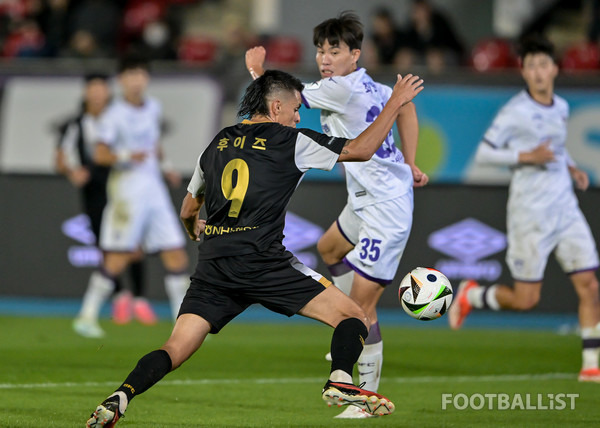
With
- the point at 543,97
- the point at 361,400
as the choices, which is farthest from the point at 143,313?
the point at 361,400

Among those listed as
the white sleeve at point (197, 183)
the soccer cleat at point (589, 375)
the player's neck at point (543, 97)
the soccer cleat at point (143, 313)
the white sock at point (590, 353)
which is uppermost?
the player's neck at point (543, 97)

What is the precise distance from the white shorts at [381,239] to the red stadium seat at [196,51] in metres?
10.5

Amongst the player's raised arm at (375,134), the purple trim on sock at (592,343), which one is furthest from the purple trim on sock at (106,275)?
the player's raised arm at (375,134)

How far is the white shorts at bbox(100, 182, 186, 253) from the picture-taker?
12.3 meters

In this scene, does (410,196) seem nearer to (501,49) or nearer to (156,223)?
(156,223)

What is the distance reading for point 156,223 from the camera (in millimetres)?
12398

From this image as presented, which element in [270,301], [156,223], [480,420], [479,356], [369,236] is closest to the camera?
[270,301]

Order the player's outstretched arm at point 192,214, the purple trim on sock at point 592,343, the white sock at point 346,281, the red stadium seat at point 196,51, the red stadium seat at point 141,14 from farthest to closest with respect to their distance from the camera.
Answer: the red stadium seat at point 141,14 < the red stadium seat at point 196,51 < the purple trim on sock at point 592,343 < the white sock at point 346,281 < the player's outstretched arm at point 192,214

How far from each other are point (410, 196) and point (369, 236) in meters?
0.44

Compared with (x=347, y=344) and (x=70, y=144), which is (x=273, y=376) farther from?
(x=70, y=144)

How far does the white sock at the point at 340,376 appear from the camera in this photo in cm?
571

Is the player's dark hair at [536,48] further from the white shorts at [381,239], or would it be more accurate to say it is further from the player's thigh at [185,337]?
the player's thigh at [185,337]

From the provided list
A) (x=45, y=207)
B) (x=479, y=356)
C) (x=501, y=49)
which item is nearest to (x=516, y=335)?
(x=479, y=356)

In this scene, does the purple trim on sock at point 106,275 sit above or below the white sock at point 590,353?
below
